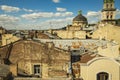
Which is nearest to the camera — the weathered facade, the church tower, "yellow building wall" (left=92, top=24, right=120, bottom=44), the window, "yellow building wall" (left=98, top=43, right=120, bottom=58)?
the weathered facade

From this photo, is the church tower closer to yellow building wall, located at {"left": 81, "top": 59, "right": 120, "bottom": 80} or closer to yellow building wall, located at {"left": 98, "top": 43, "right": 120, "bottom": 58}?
yellow building wall, located at {"left": 98, "top": 43, "right": 120, "bottom": 58}

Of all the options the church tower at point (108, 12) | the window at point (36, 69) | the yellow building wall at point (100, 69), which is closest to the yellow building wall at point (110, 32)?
the window at point (36, 69)

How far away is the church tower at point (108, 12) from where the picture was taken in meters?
76.1

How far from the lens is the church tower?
76125 millimetres

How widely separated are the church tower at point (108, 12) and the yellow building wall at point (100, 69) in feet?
185

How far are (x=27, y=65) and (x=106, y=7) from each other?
59.2 metres

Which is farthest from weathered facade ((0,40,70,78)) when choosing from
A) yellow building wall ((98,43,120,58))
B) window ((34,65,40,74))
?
yellow building wall ((98,43,120,58))

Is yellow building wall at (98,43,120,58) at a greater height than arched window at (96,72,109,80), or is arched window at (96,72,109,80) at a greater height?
yellow building wall at (98,43,120,58)

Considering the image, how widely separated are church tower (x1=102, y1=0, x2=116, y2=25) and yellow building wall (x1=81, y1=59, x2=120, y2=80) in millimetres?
56445

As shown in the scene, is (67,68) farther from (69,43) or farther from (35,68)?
(69,43)

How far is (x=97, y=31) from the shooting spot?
4906 cm

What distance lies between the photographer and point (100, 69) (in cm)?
2111

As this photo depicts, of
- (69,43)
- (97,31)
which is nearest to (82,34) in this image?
(97,31)

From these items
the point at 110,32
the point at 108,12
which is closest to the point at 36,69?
the point at 110,32
